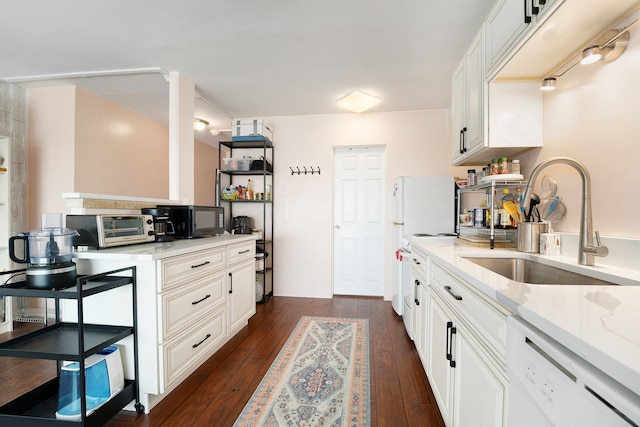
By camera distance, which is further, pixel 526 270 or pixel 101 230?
pixel 101 230

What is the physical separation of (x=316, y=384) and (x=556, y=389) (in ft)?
5.22

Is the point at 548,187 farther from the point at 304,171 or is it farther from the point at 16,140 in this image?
the point at 16,140

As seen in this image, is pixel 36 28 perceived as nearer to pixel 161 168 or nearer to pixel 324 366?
pixel 161 168

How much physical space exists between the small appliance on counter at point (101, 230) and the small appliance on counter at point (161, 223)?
23cm

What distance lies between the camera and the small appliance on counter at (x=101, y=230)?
1618 millimetres

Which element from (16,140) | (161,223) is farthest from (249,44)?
(16,140)

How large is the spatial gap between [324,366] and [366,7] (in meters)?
2.41

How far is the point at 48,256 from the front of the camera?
4.62 feet

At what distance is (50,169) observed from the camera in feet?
9.62

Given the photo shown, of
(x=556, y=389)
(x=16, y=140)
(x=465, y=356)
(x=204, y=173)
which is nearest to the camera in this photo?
(x=556, y=389)

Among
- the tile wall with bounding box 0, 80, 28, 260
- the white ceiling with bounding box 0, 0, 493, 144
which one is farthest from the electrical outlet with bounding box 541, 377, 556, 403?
the tile wall with bounding box 0, 80, 28, 260

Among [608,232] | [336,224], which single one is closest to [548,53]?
[608,232]

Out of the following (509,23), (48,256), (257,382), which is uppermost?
(509,23)

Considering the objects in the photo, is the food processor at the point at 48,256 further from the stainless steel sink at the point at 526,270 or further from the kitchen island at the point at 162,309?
the stainless steel sink at the point at 526,270
